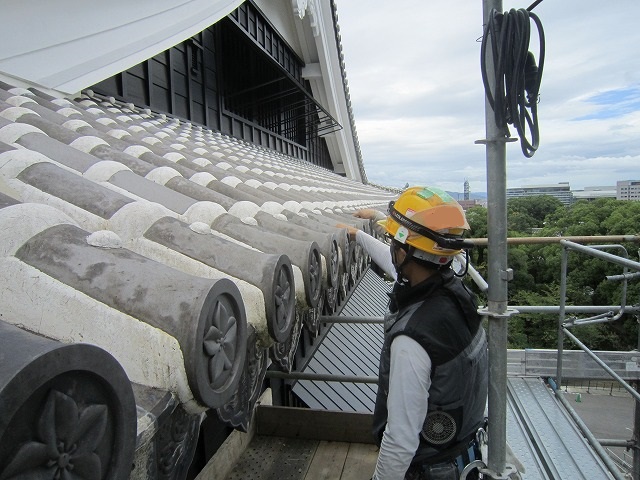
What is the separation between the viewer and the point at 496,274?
5.85 feet

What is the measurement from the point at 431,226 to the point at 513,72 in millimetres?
684

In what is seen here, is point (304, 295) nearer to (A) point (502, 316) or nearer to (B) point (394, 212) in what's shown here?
(B) point (394, 212)

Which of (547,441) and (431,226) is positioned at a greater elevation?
(431,226)

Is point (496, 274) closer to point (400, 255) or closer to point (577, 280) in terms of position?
point (400, 255)

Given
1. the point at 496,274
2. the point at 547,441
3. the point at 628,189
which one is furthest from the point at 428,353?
the point at 628,189

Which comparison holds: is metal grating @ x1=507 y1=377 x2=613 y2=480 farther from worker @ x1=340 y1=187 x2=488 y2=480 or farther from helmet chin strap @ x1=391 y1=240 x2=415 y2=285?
helmet chin strap @ x1=391 y1=240 x2=415 y2=285

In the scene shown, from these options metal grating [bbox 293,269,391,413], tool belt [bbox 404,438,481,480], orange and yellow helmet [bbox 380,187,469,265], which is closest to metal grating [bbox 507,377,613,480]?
metal grating [bbox 293,269,391,413]

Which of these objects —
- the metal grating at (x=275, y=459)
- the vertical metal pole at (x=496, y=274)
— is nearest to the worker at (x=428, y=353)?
the vertical metal pole at (x=496, y=274)

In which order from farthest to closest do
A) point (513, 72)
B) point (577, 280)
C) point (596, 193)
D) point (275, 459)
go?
1. point (596, 193)
2. point (577, 280)
3. point (275, 459)
4. point (513, 72)

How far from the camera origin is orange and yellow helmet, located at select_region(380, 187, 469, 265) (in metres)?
1.97

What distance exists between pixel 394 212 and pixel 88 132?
2359 millimetres

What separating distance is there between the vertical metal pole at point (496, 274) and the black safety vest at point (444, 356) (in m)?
0.11

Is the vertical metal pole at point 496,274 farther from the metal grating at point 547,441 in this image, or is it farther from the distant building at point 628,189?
the distant building at point 628,189

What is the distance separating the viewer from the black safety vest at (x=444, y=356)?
1825 mm
